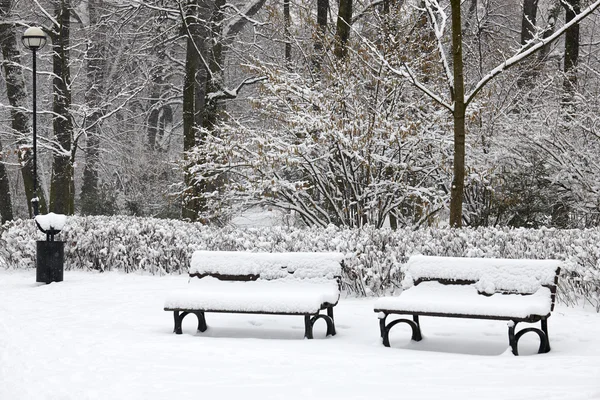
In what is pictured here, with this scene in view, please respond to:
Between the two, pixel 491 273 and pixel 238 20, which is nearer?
pixel 491 273

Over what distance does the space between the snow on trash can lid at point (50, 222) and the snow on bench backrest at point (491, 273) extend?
5852 millimetres

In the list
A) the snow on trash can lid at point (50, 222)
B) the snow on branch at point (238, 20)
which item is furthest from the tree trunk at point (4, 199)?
the snow on trash can lid at point (50, 222)

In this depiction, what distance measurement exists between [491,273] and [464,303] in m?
0.54

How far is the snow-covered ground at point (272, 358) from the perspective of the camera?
4957mm

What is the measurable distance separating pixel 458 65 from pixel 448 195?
3188 millimetres

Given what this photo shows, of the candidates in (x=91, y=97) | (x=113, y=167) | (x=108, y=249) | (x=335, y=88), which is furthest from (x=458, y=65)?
(x=113, y=167)

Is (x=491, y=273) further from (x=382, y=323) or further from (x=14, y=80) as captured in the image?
(x=14, y=80)

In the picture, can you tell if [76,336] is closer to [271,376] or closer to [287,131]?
[271,376]

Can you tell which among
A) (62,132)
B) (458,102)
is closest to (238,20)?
(62,132)

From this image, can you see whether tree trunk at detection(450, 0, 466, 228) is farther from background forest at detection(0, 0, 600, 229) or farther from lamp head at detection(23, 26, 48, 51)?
lamp head at detection(23, 26, 48, 51)

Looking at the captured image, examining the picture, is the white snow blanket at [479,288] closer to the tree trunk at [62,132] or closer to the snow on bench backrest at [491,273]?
the snow on bench backrest at [491,273]

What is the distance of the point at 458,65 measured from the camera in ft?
33.7

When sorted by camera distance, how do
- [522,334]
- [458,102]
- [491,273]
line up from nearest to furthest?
[522,334] < [491,273] < [458,102]

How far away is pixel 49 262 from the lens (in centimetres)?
1100
